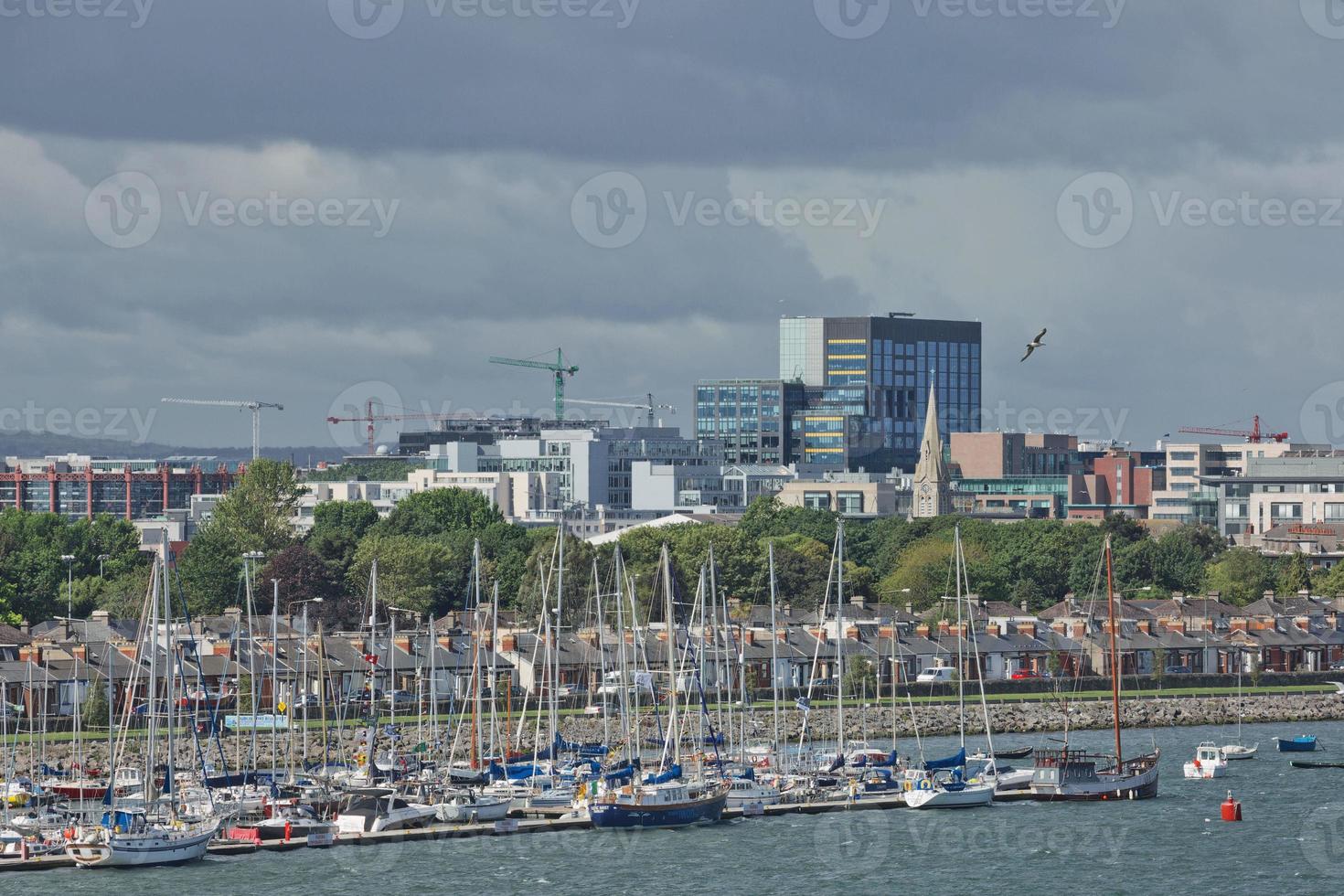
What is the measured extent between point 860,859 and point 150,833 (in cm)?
2083

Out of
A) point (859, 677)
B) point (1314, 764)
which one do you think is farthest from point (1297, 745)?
point (859, 677)

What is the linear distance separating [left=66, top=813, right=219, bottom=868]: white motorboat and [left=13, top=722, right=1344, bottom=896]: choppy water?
1.32 feet

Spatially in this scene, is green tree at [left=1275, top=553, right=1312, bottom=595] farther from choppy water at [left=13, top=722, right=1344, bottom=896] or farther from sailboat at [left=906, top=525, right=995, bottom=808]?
sailboat at [left=906, top=525, right=995, bottom=808]

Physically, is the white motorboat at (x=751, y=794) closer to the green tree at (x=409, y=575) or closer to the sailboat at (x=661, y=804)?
the sailboat at (x=661, y=804)

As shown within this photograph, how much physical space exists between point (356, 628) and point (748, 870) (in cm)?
6372

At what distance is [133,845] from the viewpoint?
67.9m

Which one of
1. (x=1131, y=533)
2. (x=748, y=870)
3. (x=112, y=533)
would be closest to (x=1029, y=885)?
(x=748, y=870)

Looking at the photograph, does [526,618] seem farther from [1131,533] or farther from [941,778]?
[1131,533]

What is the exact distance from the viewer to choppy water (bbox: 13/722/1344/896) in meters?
67.8

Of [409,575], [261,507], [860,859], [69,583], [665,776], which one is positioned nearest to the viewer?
[860,859]

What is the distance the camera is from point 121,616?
407 feet

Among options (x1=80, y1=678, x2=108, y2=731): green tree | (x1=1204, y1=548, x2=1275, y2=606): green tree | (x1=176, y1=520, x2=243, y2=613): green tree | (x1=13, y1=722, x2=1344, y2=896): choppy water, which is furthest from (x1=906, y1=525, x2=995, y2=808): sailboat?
(x1=1204, y1=548, x2=1275, y2=606): green tree
